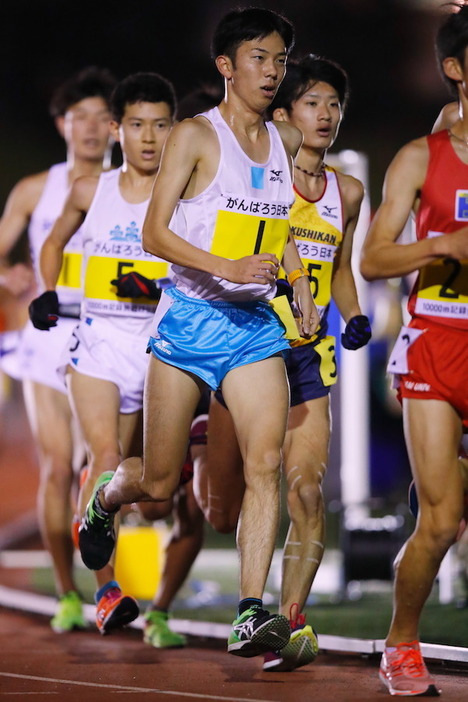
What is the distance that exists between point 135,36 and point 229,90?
8.27 meters

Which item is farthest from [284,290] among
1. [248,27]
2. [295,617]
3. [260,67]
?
[295,617]

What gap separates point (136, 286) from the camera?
669cm

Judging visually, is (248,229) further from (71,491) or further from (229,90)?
(71,491)

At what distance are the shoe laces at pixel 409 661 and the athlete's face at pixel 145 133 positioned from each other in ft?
10.3

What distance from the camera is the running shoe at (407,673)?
16.5 ft

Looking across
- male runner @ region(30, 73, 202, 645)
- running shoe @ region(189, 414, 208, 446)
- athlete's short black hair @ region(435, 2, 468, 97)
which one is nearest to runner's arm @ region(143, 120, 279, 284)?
athlete's short black hair @ region(435, 2, 468, 97)

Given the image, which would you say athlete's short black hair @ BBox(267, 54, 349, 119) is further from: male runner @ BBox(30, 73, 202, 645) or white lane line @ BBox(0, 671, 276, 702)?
white lane line @ BBox(0, 671, 276, 702)

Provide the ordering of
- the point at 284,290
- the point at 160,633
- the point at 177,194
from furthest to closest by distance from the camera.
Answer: the point at 160,633 → the point at 284,290 → the point at 177,194

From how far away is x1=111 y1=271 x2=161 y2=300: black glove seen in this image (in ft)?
22.0

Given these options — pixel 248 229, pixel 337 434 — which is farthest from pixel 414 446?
pixel 337 434

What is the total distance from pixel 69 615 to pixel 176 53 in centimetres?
745

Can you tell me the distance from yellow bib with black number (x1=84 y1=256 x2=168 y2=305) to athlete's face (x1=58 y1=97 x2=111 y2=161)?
1683 millimetres

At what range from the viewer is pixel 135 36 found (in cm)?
1344

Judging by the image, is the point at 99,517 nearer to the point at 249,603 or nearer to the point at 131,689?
the point at 131,689
